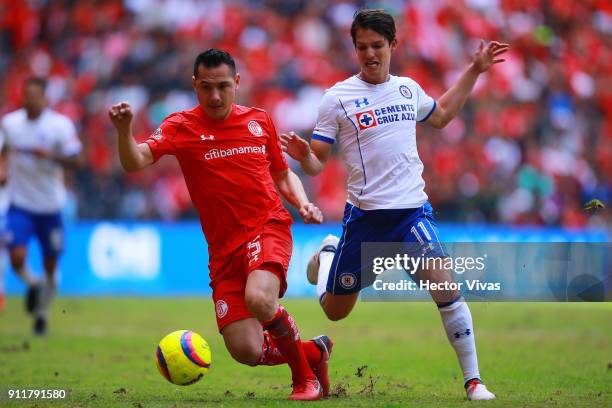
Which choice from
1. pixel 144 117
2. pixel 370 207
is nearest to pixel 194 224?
pixel 144 117

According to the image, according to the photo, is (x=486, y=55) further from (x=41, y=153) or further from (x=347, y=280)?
(x=41, y=153)

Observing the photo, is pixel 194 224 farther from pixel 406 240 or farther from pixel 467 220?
pixel 406 240

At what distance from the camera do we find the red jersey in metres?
7.27

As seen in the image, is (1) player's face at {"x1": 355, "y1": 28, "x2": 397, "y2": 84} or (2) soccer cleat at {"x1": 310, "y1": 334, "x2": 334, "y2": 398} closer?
(1) player's face at {"x1": 355, "y1": 28, "x2": 397, "y2": 84}

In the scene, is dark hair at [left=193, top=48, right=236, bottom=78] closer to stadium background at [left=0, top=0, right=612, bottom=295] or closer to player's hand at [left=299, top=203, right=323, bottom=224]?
player's hand at [left=299, top=203, right=323, bottom=224]

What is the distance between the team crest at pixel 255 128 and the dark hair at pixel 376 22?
38.7 inches

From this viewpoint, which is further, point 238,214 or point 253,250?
point 238,214

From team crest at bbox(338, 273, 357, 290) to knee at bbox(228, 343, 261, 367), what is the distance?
82 cm

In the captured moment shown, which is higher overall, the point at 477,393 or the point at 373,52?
the point at 373,52

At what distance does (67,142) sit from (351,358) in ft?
17.0

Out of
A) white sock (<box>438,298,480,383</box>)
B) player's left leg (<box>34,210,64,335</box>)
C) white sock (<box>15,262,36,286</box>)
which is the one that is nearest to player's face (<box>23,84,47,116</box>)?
player's left leg (<box>34,210,64,335</box>)

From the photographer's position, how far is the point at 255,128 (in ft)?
24.6

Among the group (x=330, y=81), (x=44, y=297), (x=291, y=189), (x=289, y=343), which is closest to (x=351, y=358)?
(x=291, y=189)

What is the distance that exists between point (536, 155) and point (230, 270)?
15.7 m
